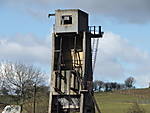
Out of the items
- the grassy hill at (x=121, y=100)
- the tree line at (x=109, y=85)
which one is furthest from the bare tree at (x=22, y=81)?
the tree line at (x=109, y=85)

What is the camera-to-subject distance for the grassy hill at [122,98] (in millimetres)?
103375

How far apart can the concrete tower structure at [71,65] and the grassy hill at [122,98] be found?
48.5 meters

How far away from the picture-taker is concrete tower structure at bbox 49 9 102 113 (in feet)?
157

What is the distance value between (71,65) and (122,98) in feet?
231

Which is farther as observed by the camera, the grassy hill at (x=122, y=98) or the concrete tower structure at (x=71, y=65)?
the grassy hill at (x=122, y=98)

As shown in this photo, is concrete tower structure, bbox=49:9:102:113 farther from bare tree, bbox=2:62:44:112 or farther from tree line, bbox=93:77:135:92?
tree line, bbox=93:77:135:92

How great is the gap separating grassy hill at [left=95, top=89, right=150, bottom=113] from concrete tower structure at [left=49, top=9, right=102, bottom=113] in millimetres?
48454

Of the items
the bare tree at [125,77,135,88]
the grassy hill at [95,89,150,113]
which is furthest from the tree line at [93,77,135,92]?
the grassy hill at [95,89,150,113]

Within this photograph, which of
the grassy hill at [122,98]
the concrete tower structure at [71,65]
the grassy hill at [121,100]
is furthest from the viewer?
the grassy hill at [122,98]

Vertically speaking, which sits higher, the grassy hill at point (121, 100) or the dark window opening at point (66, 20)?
the dark window opening at point (66, 20)

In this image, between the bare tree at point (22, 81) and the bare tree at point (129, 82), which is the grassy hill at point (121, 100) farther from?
the bare tree at point (129, 82)

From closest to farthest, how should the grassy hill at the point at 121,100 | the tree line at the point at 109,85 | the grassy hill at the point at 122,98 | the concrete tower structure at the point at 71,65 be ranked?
the concrete tower structure at the point at 71,65
the grassy hill at the point at 121,100
the grassy hill at the point at 122,98
the tree line at the point at 109,85

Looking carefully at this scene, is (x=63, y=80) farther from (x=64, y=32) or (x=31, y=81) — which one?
(x=31, y=81)

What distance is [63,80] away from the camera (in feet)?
158
